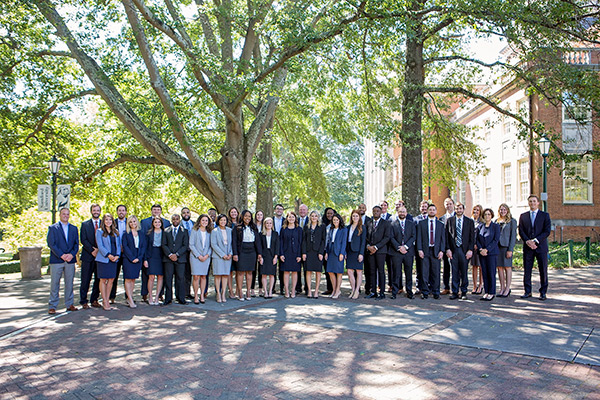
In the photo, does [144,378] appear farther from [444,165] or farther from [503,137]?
[503,137]

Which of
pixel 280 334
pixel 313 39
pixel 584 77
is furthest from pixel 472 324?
pixel 584 77

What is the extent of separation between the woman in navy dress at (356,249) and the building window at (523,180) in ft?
63.3

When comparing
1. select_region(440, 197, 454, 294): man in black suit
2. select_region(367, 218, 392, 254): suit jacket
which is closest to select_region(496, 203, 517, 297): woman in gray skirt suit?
select_region(440, 197, 454, 294): man in black suit

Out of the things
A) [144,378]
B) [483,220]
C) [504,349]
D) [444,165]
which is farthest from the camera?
[444,165]

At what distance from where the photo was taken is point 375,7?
12.1 m

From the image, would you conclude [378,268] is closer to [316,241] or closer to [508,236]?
[316,241]

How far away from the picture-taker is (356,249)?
37.7 feet

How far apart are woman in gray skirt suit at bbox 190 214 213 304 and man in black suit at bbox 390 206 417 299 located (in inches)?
155

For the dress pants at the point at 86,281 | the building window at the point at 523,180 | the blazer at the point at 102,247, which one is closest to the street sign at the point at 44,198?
the dress pants at the point at 86,281

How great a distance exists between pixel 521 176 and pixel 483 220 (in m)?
19.0

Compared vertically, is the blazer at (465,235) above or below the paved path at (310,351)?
above

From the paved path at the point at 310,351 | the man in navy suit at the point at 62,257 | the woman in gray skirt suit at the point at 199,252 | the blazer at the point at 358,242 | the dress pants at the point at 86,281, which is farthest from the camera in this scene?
the blazer at the point at 358,242

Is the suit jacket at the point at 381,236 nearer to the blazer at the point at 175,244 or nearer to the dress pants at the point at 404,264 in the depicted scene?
the dress pants at the point at 404,264

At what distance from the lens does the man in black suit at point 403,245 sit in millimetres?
11359
